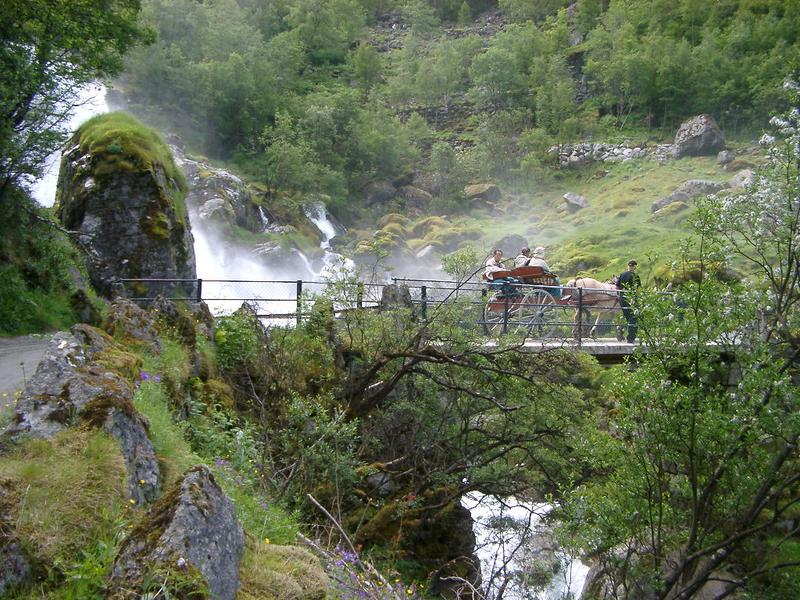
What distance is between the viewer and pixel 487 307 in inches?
563

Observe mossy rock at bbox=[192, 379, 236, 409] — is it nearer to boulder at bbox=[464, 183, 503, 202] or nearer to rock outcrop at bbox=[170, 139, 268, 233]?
rock outcrop at bbox=[170, 139, 268, 233]

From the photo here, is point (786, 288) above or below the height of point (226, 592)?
above

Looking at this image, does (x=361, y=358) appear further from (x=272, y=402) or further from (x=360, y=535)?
(x=360, y=535)

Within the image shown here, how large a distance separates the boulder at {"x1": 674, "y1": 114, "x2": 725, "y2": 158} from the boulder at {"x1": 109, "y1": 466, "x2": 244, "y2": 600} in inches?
1927

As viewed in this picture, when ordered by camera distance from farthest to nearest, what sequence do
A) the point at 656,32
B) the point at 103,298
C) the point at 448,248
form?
the point at 656,32, the point at 448,248, the point at 103,298

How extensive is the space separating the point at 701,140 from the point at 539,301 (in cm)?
3712

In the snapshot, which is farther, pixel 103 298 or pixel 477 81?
pixel 477 81

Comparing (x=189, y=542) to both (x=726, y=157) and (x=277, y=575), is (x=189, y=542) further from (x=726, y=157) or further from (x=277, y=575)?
(x=726, y=157)

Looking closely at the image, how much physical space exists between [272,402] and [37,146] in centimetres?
599

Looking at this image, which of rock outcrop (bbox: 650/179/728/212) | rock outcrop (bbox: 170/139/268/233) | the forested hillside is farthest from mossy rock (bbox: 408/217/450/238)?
rock outcrop (bbox: 650/179/728/212)

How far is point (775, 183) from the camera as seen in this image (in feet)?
23.8

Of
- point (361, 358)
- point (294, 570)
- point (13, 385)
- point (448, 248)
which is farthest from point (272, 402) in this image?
point (448, 248)

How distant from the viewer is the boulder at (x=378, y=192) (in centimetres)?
5410

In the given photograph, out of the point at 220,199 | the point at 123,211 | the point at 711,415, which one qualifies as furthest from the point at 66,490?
the point at 220,199
